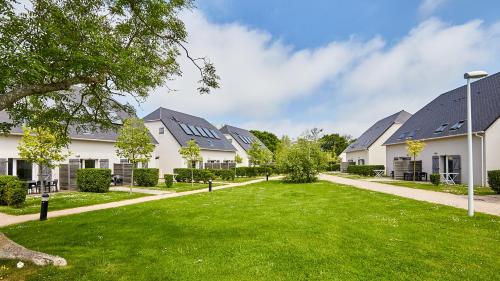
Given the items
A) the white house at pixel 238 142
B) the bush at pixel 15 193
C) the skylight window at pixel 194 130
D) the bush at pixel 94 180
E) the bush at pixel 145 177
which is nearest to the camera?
the bush at pixel 15 193

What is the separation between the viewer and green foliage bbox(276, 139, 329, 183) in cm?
2633

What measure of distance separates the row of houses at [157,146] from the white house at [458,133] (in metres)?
20.1

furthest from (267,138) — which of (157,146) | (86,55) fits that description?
(86,55)

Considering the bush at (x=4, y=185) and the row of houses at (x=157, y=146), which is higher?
the row of houses at (x=157, y=146)

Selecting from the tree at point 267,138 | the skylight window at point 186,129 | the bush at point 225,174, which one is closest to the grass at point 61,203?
the bush at point 225,174

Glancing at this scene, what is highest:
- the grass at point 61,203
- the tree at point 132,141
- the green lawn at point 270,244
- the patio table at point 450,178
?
the tree at point 132,141

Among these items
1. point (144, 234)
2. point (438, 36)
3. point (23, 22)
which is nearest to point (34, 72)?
point (23, 22)

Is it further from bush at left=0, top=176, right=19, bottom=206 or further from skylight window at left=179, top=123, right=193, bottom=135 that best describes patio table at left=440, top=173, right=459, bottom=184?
bush at left=0, top=176, right=19, bottom=206

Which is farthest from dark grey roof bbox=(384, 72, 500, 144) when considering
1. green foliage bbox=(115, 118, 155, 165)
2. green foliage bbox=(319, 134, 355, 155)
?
green foliage bbox=(319, 134, 355, 155)

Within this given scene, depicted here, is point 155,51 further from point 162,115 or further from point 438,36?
point 162,115

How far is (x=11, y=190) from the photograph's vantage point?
13352 millimetres

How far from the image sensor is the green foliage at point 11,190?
1337cm

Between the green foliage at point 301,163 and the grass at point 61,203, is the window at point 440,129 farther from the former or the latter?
the grass at point 61,203

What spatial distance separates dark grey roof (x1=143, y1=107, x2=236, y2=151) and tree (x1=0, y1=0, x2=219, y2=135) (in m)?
24.0
